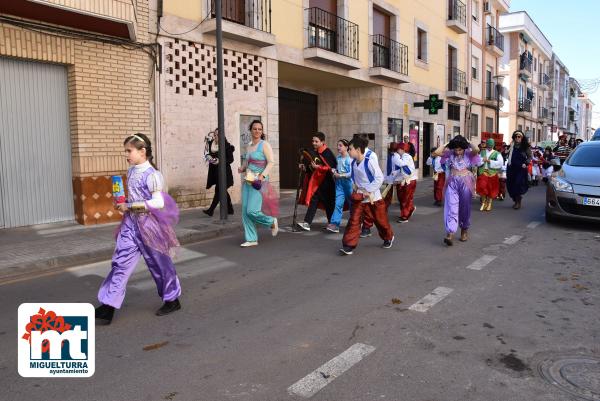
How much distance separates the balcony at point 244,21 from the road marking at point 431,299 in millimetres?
8210

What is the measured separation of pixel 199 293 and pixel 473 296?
107 inches

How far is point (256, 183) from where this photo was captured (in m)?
7.18

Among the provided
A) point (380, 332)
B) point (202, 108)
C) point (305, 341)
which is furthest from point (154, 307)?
point (202, 108)

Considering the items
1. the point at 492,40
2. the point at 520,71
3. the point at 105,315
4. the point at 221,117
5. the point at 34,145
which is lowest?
the point at 105,315

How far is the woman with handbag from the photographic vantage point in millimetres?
7191

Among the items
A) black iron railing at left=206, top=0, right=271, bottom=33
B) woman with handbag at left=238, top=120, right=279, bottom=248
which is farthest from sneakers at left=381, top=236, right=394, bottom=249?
black iron railing at left=206, top=0, right=271, bottom=33

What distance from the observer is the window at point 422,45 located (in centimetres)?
2152

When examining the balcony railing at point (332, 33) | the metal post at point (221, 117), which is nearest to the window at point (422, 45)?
the balcony railing at point (332, 33)

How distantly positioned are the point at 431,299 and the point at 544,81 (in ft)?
160

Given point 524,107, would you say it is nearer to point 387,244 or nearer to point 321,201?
point 321,201

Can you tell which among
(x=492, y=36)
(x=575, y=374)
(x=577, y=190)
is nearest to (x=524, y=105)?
(x=492, y=36)

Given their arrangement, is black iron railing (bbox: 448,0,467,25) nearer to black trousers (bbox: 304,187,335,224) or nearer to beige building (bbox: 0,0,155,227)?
beige building (bbox: 0,0,155,227)

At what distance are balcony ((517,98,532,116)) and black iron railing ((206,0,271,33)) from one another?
2967 centimetres

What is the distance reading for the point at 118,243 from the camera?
423 centimetres
